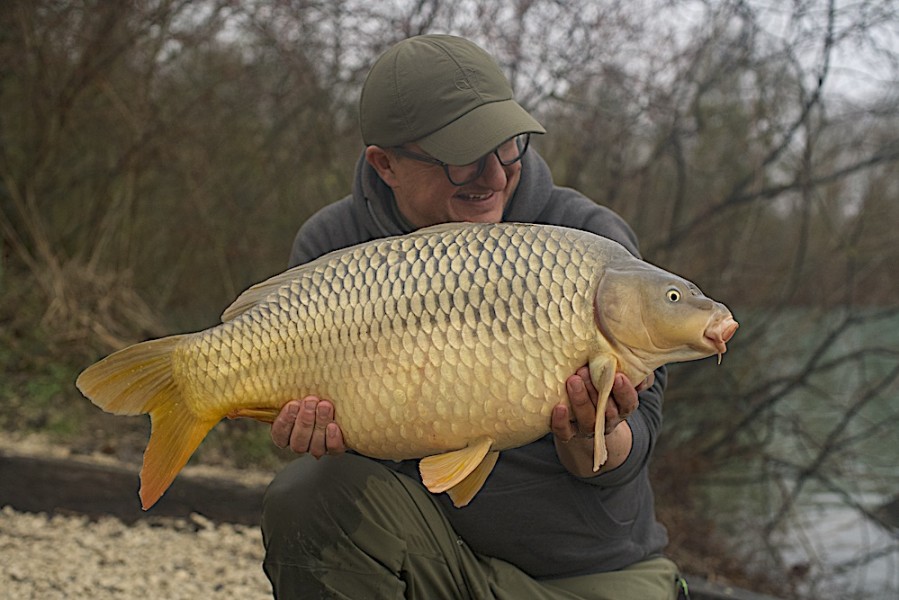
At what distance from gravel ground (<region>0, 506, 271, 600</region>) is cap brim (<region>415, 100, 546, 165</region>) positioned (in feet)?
3.29

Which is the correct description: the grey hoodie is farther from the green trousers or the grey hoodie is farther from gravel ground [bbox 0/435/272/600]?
gravel ground [bbox 0/435/272/600]

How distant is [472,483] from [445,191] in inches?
19.4

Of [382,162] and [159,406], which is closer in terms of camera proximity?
[159,406]

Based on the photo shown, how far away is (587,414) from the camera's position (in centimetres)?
118

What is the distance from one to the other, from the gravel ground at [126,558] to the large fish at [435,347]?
29.1 inches

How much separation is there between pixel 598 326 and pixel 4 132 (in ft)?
11.2

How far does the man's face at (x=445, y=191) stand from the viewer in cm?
150

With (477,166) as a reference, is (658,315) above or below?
below

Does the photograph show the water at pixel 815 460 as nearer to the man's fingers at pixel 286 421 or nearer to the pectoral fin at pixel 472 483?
the pectoral fin at pixel 472 483

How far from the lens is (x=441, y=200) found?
5.04 feet

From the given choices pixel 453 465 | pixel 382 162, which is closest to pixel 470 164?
pixel 382 162

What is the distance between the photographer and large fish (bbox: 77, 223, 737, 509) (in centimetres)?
115

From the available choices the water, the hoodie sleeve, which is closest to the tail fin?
the hoodie sleeve

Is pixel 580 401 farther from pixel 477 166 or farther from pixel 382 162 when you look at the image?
pixel 382 162
